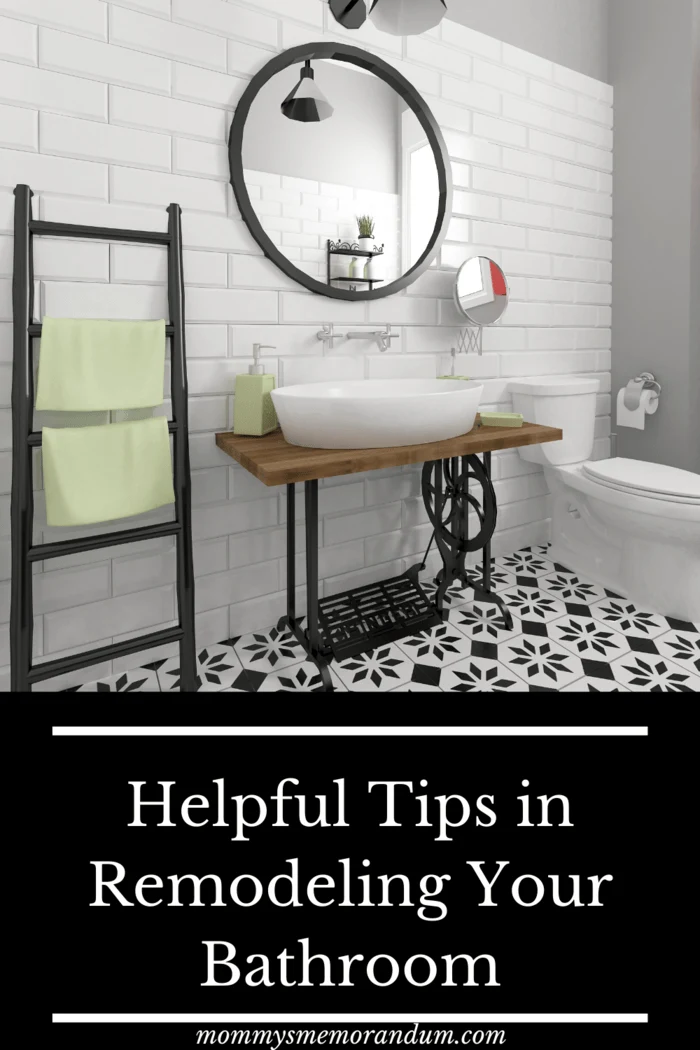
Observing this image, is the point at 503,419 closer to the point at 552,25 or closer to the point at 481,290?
the point at 481,290

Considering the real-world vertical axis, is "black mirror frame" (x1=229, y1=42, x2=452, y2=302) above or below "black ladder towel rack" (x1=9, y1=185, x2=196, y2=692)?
above

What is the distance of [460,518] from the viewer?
2236 mm

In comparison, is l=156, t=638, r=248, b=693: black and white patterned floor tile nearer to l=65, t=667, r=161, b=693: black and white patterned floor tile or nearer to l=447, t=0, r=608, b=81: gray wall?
l=65, t=667, r=161, b=693: black and white patterned floor tile

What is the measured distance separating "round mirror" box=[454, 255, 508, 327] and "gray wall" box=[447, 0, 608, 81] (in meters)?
0.87

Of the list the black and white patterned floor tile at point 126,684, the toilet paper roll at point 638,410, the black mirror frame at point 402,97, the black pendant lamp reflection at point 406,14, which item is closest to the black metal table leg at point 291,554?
the black and white patterned floor tile at point 126,684

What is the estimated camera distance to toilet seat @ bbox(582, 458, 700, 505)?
2088mm

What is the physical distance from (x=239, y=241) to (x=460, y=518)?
114cm

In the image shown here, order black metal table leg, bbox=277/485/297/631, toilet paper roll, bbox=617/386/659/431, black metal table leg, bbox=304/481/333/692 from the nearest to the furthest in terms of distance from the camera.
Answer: black metal table leg, bbox=304/481/333/692
black metal table leg, bbox=277/485/297/631
toilet paper roll, bbox=617/386/659/431

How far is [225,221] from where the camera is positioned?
1886 mm

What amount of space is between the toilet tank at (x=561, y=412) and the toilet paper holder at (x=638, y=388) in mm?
266
